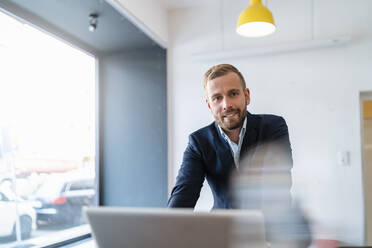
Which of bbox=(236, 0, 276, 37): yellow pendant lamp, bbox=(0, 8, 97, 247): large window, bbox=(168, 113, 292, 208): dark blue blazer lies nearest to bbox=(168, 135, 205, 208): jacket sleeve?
bbox=(168, 113, 292, 208): dark blue blazer

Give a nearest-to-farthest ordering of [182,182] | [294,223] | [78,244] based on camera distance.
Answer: [294,223]
[182,182]
[78,244]

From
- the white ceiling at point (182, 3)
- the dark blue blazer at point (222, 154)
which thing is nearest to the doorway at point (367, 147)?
the white ceiling at point (182, 3)

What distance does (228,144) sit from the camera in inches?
73.3

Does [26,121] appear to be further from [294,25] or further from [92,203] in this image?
[294,25]

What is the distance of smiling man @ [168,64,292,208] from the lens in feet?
5.63

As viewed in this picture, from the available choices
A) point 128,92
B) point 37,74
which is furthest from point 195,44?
point 37,74

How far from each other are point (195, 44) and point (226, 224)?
340 cm

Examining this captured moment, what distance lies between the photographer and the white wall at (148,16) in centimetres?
307

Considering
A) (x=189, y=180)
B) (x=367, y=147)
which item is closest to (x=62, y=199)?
(x=189, y=180)

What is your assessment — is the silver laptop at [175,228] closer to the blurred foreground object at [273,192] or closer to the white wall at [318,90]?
the blurred foreground object at [273,192]

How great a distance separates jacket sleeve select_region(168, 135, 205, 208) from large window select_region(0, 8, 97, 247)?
1.53 m

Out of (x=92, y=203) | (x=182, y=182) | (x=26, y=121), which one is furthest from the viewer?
(x=92, y=203)

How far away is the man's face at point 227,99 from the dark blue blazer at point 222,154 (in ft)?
0.36

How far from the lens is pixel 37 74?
298 cm
